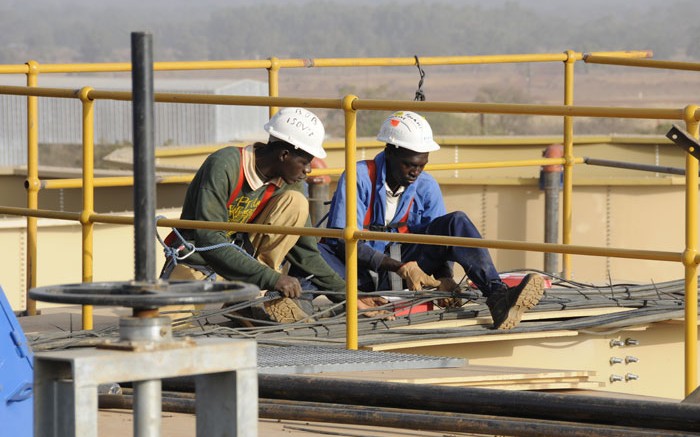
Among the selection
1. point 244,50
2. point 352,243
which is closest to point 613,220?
point 352,243

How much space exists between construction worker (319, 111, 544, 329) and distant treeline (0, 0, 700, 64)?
285ft

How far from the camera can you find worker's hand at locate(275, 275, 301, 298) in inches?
266

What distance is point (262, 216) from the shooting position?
23.4 feet

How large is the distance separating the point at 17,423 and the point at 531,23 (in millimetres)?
129492

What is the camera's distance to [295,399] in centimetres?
444

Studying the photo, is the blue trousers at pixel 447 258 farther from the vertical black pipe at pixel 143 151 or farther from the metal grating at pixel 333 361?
the vertical black pipe at pixel 143 151

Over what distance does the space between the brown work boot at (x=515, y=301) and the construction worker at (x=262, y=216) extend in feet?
2.09

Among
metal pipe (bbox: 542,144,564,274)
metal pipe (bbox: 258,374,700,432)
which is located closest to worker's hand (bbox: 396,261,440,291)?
metal pipe (bbox: 258,374,700,432)

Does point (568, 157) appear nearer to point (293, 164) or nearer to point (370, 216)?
point (370, 216)

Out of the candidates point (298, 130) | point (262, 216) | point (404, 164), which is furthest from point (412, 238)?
point (404, 164)

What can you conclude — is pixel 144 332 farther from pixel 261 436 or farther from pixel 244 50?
pixel 244 50

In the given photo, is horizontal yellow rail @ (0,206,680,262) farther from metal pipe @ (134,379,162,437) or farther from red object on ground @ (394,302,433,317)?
metal pipe @ (134,379,162,437)

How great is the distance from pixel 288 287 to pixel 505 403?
8.75 feet

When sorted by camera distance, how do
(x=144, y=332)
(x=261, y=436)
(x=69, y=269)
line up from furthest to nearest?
1. (x=69, y=269)
2. (x=261, y=436)
3. (x=144, y=332)
